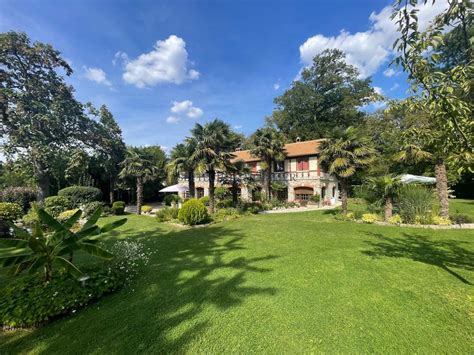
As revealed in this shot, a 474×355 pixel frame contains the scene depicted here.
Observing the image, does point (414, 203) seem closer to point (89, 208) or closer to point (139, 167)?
Answer: point (139, 167)

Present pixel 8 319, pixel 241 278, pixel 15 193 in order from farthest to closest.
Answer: pixel 15 193, pixel 241 278, pixel 8 319

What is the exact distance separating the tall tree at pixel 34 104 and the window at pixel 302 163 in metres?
25.7

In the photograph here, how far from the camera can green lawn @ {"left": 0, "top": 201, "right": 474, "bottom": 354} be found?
325cm

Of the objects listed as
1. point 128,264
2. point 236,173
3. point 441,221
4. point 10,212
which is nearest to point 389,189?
point 441,221

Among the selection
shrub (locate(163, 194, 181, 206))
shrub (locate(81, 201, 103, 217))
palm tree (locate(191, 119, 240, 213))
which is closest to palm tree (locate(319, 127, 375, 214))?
palm tree (locate(191, 119, 240, 213))

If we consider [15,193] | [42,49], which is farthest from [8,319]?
[42,49]

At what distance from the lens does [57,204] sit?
1788cm

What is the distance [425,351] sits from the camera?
299cm

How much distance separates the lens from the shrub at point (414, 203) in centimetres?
1195

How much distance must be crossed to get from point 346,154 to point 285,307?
12645mm

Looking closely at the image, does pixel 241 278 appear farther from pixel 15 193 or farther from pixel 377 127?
pixel 377 127

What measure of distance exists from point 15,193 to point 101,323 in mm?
23729

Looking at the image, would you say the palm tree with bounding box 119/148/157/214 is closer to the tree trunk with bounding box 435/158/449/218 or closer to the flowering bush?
the flowering bush

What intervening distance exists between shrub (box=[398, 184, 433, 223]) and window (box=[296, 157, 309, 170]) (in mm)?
11295
